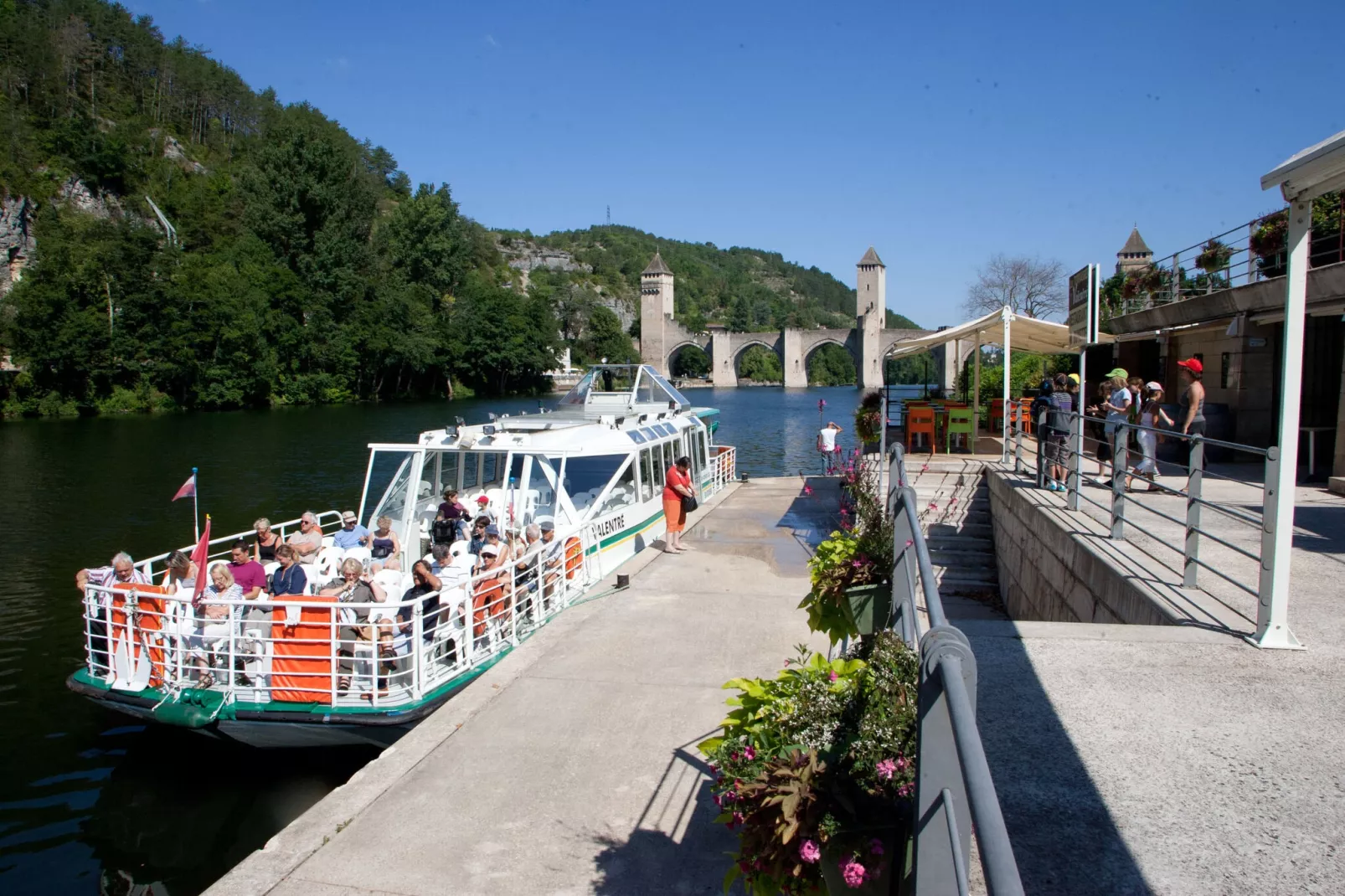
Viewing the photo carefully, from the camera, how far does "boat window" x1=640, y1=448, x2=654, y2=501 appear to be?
45.2 feet

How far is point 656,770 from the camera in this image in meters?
5.34

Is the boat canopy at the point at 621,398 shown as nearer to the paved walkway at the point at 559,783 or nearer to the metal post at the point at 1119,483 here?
the paved walkway at the point at 559,783

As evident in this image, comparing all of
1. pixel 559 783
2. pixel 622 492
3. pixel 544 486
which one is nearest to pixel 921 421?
pixel 622 492

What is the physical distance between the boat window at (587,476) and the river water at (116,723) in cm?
538

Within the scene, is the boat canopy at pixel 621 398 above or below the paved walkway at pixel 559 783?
above

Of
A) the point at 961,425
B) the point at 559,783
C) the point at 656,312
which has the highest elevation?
the point at 656,312

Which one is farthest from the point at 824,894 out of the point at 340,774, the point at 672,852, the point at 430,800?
the point at 340,774

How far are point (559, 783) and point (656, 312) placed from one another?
411 ft

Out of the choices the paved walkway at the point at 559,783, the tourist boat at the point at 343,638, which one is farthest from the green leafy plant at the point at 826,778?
the tourist boat at the point at 343,638

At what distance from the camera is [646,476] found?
46.1 feet

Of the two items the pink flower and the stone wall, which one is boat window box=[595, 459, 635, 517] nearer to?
the stone wall

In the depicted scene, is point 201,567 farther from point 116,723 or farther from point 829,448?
point 829,448

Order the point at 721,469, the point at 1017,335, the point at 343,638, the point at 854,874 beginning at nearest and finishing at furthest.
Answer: the point at 854,874 → the point at 343,638 → the point at 1017,335 → the point at 721,469

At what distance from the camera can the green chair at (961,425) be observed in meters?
16.4
